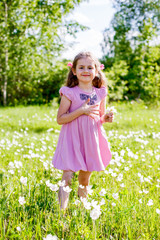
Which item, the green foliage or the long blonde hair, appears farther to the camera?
the green foliage

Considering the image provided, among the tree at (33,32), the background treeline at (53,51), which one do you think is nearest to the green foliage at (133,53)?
the background treeline at (53,51)

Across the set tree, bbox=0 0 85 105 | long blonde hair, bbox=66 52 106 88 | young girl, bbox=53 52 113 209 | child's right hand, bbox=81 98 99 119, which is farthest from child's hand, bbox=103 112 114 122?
tree, bbox=0 0 85 105

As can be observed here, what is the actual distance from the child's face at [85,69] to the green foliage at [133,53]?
1167 cm

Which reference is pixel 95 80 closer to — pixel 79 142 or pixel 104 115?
pixel 104 115

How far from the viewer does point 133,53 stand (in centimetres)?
1819

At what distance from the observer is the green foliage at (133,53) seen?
1580 cm

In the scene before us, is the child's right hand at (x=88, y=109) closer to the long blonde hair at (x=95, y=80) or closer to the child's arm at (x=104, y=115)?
the child's arm at (x=104, y=115)

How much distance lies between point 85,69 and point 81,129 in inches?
24.6

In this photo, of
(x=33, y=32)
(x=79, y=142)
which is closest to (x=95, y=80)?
(x=79, y=142)

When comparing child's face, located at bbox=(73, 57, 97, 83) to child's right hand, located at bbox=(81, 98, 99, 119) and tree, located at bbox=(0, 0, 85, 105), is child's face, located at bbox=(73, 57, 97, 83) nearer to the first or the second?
child's right hand, located at bbox=(81, 98, 99, 119)

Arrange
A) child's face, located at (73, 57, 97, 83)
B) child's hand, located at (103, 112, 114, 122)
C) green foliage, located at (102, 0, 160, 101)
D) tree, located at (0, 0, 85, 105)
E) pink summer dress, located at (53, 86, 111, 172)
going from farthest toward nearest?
green foliage, located at (102, 0, 160, 101) → tree, located at (0, 0, 85, 105) → child's hand, located at (103, 112, 114, 122) → child's face, located at (73, 57, 97, 83) → pink summer dress, located at (53, 86, 111, 172)

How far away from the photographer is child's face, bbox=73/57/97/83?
9.35ft

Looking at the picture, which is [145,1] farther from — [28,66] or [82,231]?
[82,231]

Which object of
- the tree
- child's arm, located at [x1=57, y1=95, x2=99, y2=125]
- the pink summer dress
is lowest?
the pink summer dress
